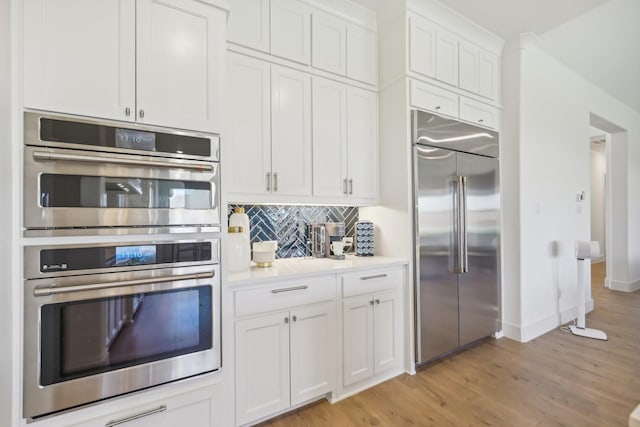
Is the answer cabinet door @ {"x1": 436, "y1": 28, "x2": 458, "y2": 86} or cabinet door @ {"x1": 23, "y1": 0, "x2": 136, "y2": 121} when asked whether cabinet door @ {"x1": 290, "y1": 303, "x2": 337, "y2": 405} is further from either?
cabinet door @ {"x1": 436, "y1": 28, "x2": 458, "y2": 86}

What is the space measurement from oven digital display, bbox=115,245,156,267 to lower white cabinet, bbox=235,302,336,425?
593mm

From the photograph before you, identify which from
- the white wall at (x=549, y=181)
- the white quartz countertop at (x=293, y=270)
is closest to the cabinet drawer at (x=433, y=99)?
the white wall at (x=549, y=181)

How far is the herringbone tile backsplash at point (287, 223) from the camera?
95.1 inches

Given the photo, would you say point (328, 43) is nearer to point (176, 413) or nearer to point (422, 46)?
point (422, 46)

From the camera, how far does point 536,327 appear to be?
306cm

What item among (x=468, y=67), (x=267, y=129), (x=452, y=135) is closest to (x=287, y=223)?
(x=267, y=129)

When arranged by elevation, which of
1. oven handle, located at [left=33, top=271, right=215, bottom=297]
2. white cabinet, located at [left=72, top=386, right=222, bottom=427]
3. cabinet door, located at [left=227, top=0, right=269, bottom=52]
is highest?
cabinet door, located at [left=227, top=0, right=269, bottom=52]

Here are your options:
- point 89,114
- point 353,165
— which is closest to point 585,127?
point 353,165

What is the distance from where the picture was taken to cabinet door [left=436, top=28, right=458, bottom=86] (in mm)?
2588

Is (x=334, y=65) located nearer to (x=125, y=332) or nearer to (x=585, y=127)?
(x=125, y=332)

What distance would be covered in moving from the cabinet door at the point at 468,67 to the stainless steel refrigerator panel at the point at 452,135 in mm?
395

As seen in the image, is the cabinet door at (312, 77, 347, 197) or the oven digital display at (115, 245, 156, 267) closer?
the oven digital display at (115, 245, 156, 267)

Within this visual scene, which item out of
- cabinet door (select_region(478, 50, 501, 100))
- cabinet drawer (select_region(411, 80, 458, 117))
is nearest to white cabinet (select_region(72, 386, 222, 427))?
cabinet drawer (select_region(411, 80, 458, 117))

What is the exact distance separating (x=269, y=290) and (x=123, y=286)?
74 centimetres
